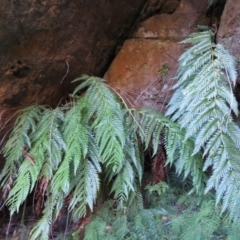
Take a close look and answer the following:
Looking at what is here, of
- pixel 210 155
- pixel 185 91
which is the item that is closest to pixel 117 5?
pixel 185 91

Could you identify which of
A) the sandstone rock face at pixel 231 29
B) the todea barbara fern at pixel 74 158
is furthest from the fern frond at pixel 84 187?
the sandstone rock face at pixel 231 29

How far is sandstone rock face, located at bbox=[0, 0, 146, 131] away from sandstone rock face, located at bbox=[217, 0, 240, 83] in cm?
60

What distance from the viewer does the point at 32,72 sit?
196 cm

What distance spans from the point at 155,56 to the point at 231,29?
0.50 metres

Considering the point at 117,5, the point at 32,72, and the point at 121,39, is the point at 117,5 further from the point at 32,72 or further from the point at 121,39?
the point at 32,72

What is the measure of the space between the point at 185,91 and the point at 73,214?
82 centimetres

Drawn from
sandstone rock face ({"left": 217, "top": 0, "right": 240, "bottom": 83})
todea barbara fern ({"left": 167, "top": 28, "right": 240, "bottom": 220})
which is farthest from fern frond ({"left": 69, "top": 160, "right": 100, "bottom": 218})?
sandstone rock face ({"left": 217, "top": 0, "right": 240, "bottom": 83})

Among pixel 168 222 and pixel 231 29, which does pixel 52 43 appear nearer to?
pixel 231 29

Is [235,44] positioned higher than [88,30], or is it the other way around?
[235,44]

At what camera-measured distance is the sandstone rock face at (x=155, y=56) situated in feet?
7.08

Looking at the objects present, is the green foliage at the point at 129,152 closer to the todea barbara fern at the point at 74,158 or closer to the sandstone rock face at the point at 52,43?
the todea barbara fern at the point at 74,158

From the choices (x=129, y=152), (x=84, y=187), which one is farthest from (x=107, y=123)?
(x=84, y=187)

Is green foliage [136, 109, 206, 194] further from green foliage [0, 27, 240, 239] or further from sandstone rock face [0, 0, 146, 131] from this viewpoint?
sandstone rock face [0, 0, 146, 131]

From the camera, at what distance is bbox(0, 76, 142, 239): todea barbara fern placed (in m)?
1.63
